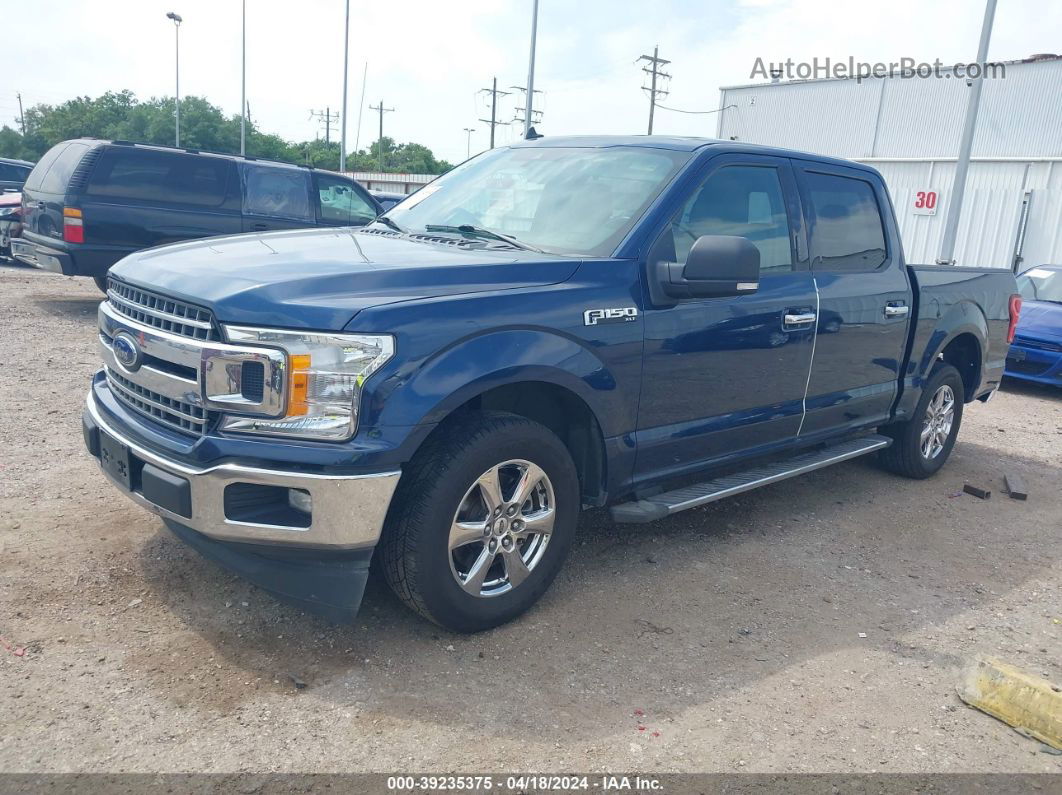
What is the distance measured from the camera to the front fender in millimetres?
2920

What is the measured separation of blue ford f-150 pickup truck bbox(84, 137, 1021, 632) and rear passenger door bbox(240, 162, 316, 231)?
674 centimetres

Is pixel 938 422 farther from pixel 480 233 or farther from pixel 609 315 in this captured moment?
pixel 480 233

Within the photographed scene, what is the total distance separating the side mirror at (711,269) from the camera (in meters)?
3.58

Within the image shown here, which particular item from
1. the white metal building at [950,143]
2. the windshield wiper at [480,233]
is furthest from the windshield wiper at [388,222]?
the white metal building at [950,143]

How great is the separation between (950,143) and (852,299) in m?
24.8

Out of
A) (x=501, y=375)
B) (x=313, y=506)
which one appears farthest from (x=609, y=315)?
(x=313, y=506)

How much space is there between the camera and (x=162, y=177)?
9.95 meters

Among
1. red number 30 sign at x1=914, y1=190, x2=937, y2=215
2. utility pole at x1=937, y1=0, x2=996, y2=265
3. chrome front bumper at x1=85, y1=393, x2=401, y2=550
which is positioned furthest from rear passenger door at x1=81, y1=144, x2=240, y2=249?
red number 30 sign at x1=914, y1=190, x2=937, y2=215

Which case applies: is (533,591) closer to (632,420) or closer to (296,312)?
(632,420)

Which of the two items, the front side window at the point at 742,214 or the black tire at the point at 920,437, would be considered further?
the black tire at the point at 920,437

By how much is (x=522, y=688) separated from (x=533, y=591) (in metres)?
0.50

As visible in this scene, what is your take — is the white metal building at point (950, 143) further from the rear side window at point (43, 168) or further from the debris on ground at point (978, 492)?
the rear side window at point (43, 168)

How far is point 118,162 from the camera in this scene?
9.69 meters

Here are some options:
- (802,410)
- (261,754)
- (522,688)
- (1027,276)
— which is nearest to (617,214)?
(802,410)
